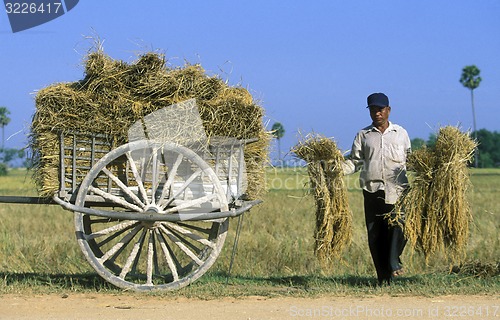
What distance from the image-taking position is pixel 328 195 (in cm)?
678

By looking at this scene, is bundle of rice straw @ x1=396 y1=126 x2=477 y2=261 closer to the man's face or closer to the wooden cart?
the man's face

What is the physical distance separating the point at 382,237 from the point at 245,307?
1.79 metres

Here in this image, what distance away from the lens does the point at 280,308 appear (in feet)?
20.0

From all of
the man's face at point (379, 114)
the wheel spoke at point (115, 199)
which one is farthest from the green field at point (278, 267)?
the wheel spoke at point (115, 199)

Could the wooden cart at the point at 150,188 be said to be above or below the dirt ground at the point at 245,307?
above

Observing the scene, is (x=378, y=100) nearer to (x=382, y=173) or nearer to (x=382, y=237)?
(x=382, y=173)

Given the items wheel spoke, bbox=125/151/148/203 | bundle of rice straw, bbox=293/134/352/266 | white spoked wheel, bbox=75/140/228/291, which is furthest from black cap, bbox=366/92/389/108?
wheel spoke, bbox=125/151/148/203

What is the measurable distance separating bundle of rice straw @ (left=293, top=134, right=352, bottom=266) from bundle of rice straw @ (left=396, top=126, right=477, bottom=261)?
1.94 feet

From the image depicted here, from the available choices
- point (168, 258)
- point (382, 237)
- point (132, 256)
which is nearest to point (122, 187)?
point (132, 256)

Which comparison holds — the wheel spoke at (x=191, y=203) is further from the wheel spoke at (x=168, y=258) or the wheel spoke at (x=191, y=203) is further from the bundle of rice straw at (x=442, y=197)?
the bundle of rice straw at (x=442, y=197)

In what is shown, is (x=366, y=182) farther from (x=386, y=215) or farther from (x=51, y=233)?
(x=51, y=233)

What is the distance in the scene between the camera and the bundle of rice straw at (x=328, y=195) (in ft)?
22.3

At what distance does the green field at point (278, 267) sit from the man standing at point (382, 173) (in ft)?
0.76

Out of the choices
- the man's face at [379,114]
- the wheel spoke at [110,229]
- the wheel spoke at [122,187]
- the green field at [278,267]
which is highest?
the man's face at [379,114]
